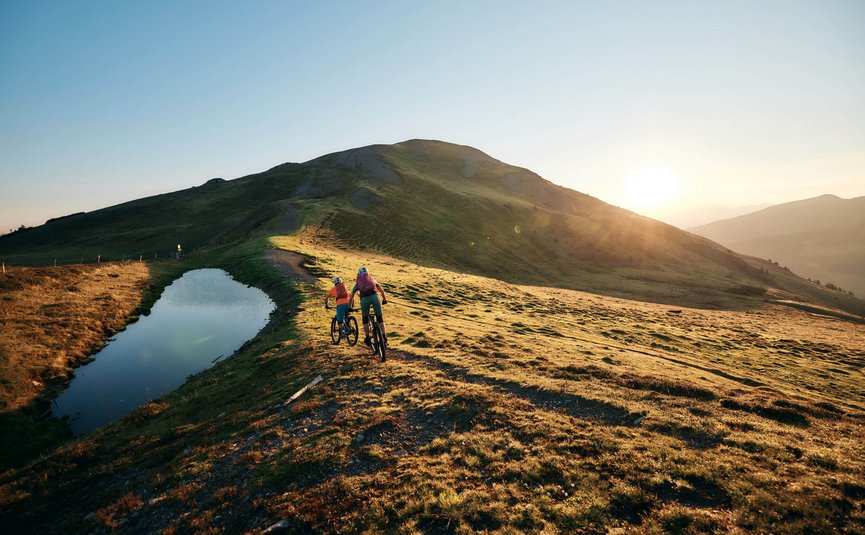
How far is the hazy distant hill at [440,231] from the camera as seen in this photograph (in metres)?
79.8

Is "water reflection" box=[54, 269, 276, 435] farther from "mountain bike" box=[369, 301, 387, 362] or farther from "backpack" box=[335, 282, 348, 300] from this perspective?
"mountain bike" box=[369, 301, 387, 362]

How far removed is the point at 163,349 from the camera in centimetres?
2850

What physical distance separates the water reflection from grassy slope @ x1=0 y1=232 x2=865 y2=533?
3.64 m

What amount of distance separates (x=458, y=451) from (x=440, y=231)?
273ft

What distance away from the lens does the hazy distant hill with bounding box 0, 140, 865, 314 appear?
79750 mm

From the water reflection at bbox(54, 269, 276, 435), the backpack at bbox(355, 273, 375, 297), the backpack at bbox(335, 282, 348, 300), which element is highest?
the backpack at bbox(355, 273, 375, 297)

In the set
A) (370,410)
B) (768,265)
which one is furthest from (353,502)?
(768,265)

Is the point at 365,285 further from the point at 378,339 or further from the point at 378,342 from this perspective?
the point at 378,342

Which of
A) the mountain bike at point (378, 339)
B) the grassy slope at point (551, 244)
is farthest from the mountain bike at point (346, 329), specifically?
the grassy slope at point (551, 244)

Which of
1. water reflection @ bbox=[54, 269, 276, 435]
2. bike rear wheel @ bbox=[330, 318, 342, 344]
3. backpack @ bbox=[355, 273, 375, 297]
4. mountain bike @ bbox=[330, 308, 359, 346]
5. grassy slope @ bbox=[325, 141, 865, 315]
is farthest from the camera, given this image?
grassy slope @ bbox=[325, 141, 865, 315]

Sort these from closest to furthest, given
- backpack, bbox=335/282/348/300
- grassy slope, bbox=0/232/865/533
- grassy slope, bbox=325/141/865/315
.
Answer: grassy slope, bbox=0/232/865/533, backpack, bbox=335/282/348/300, grassy slope, bbox=325/141/865/315

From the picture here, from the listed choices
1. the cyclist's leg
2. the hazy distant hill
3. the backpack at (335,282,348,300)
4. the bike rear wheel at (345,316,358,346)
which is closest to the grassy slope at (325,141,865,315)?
the hazy distant hill

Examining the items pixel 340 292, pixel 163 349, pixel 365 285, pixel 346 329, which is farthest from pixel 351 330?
pixel 163 349

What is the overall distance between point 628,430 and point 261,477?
39.1ft
